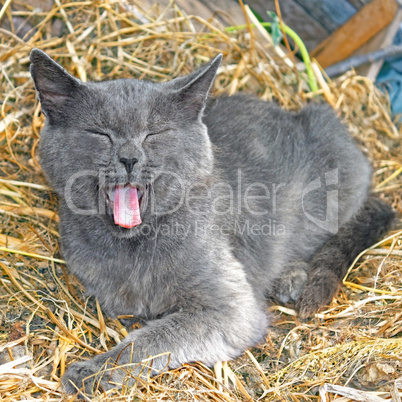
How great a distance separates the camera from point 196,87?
1.98 metres

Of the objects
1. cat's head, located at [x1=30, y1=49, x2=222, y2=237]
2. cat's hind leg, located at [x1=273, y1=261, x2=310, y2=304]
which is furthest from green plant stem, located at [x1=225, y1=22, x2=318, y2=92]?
cat's head, located at [x1=30, y1=49, x2=222, y2=237]

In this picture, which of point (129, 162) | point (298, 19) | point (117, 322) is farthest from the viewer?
point (298, 19)

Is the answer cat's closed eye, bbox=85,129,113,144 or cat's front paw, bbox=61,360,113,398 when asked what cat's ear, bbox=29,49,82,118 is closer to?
cat's closed eye, bbox=85,129,113,144

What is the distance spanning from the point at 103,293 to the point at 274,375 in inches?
29.3

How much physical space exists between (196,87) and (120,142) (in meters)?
0.36

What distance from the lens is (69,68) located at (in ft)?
9.86

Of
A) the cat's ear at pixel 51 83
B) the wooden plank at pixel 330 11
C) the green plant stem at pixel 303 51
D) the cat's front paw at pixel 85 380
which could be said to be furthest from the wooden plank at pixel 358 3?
the cat's front paw at pixel 85 380

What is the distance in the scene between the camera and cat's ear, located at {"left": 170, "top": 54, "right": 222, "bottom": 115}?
76.7 inches

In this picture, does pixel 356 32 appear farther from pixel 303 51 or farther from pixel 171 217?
pixel 171 217

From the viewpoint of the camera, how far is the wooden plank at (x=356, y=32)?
3340mm

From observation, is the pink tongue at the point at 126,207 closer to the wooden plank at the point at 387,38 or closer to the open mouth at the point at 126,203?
the open mouth at the point at 126,203

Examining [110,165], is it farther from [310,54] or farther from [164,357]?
[310,54]

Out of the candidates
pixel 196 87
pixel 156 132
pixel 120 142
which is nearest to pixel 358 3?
pixel 196 87

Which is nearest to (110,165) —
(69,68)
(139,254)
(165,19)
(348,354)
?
(139,254)
